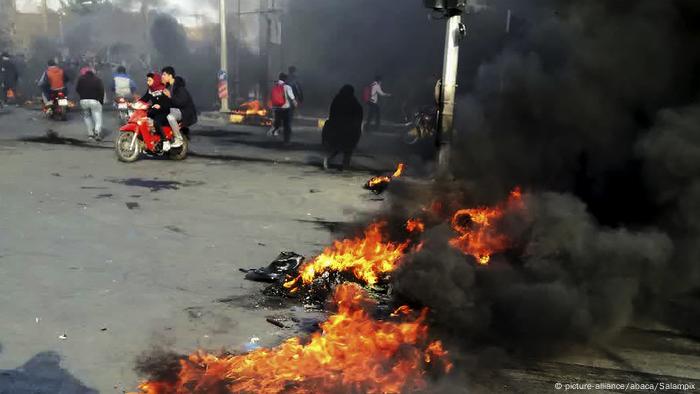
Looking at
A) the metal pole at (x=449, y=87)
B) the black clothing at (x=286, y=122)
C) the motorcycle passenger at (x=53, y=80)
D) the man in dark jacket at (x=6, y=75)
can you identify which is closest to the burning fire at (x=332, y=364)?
the metal pole at (x=449, y=87)

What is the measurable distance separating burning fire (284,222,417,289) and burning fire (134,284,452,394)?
1.11 meters

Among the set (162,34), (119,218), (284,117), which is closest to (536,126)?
(119,218)

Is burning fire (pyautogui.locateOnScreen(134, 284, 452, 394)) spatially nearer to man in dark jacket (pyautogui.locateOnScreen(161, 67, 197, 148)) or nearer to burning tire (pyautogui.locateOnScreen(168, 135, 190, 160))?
man in dark jacket (pyautogui.locateOnScreen(161, 67, 197, 148))

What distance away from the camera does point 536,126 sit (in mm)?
5980

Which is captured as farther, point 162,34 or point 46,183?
point 162,34

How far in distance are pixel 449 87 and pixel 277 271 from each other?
403cm

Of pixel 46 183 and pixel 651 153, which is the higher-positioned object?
pixel 651 153

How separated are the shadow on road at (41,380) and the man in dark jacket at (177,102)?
8.68 meters

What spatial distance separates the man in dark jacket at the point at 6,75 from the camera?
79.8 ft

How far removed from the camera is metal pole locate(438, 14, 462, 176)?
318 inches

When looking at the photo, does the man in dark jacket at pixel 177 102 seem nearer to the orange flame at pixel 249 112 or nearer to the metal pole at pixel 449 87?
the metal pole at pixel 449 87

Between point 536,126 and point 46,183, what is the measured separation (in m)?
7.91

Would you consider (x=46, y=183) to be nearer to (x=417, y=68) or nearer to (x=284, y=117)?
(x=284, y=117)

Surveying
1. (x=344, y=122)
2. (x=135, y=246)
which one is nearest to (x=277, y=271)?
(x=135, y=246)
